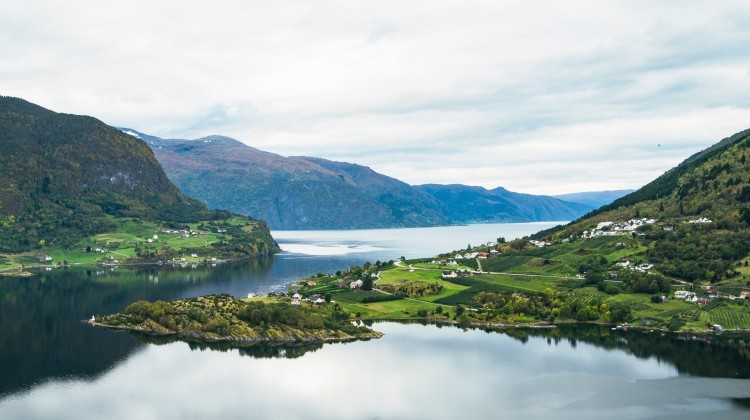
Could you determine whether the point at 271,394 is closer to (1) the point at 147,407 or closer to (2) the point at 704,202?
(1) the point at 147,407

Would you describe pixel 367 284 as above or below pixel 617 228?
below

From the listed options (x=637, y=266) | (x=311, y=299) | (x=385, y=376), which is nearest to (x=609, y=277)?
(x=637, y=266)

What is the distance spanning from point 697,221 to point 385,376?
10301 centimetres

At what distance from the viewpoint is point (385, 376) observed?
72500mm

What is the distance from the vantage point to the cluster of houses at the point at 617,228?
518 feet

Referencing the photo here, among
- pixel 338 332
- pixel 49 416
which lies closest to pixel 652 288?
pixel 338 332

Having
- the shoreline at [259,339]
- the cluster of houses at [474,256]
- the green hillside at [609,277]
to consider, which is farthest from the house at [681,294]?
the cluster of houses at [474,256]

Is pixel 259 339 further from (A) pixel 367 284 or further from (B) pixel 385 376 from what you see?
(A) pixel 367 284

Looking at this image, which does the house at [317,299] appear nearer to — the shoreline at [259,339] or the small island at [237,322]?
the small island at [237,322]

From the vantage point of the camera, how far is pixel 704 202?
158125 millimetres

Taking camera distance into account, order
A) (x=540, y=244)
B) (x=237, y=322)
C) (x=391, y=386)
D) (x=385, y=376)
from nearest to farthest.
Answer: (x=391, y=386)
(x=385, y=376)
(x=237, y=322)
(x=540, y=244)

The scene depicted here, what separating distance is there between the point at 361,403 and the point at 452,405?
8784 millimetres

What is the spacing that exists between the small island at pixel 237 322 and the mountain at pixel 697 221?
210 feet

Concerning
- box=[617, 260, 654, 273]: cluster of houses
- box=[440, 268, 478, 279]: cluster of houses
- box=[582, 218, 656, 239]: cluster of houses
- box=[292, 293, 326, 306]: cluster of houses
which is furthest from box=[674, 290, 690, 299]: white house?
box=[292, 293, 326, 306]: cluster of houses
